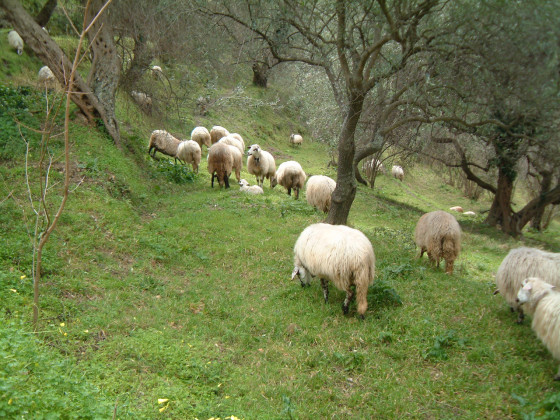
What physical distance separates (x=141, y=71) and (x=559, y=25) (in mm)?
11322

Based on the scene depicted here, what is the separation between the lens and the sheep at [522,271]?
5871 mm

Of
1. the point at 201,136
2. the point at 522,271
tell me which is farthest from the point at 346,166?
the point at 201,136

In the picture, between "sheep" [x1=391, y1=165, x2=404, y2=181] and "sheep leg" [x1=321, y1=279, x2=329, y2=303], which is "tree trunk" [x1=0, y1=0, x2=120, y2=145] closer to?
"sheep leg" [x1=321, y1=279, x2=329, y2=303]

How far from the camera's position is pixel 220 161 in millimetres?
13547

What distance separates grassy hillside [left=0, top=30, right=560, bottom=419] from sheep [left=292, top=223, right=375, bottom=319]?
44 centimetres

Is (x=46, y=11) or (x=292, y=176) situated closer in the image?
(x=46, y=11)

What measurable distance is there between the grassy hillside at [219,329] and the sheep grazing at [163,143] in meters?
5.67

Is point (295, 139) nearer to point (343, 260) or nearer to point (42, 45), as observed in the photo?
point (42, 45)

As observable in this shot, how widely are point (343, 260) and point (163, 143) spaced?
38.9 feet

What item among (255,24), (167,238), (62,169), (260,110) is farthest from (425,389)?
(260,110)

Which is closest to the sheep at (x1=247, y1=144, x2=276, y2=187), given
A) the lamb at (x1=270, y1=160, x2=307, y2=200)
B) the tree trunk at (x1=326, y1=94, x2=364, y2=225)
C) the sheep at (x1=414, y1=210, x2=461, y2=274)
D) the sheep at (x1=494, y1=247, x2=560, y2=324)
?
the lamb at (x1=270, y1=160, x2=307, y2=200)

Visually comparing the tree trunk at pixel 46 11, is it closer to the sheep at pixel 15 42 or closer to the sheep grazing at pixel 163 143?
the sheep at pixel 15 42

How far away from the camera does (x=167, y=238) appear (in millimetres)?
8305

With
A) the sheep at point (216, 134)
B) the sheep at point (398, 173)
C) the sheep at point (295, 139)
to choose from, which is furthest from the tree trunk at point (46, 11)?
the sheep at point (398, 173)
